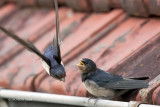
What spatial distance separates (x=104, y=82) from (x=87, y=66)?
269 mm

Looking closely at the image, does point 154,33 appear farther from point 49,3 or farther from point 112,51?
point 49,3

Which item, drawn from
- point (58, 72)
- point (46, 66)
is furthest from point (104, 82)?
point (46, 66)

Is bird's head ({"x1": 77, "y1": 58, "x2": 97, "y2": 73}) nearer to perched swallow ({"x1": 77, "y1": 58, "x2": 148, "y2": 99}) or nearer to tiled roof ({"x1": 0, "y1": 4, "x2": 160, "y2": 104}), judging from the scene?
perched swallow ({"x1": 77, "y1": 58, "x2": 148, "y2": 99})

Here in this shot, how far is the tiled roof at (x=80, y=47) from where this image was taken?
4.53 metres

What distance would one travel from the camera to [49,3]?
253 inches

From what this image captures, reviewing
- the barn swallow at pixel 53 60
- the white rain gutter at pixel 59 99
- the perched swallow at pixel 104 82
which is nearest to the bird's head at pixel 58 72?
the barn swallow at pixel 53 60

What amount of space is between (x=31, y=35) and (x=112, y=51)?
1.43 metres

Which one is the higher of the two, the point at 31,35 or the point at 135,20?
the point at 135,20

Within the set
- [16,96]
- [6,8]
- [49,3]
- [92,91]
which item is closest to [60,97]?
[92,91]

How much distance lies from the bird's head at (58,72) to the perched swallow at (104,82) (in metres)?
0.18

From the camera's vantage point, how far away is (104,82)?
436 centimetres

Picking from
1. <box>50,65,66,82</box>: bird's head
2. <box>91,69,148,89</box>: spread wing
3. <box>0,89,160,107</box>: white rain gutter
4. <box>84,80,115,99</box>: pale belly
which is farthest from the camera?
<box>50,65,66,82</box>: bird's head

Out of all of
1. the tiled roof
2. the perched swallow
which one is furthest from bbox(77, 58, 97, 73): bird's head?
the tiled roof

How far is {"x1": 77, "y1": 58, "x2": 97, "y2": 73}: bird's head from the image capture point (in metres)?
4.52
